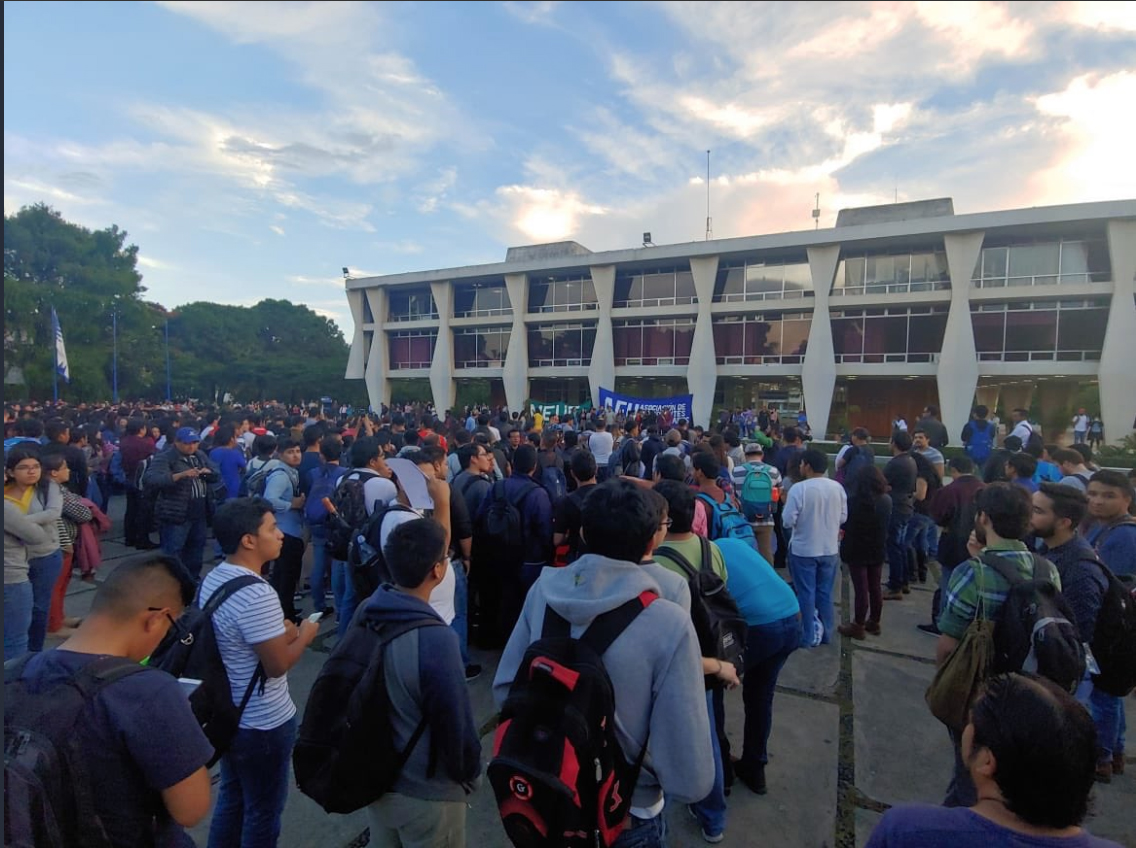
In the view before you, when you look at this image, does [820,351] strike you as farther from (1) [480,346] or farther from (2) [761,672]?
(2) [761,672]

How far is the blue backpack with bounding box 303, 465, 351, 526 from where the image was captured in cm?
518

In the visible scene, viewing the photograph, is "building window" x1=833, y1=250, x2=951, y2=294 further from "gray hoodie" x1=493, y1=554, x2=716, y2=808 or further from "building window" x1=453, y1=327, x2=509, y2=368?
"gray hoodie" x1=493, y1=554, x2=716, y2=808

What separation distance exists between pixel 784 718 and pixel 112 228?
5081 cm

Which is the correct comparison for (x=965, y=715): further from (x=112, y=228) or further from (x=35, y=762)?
(x=112, y=228)

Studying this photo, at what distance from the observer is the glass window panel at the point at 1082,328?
2191cm

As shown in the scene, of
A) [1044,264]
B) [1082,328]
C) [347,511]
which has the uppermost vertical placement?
[1044,264]

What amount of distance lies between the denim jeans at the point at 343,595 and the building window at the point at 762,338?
24906 millimetres

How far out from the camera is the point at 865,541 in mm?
5328

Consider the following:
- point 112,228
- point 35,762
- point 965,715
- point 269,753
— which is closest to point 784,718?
point 965,715

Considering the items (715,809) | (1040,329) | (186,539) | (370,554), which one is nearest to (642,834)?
(715,809)

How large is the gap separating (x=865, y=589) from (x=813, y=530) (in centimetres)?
105

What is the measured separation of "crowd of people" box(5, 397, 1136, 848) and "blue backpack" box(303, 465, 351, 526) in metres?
0.02

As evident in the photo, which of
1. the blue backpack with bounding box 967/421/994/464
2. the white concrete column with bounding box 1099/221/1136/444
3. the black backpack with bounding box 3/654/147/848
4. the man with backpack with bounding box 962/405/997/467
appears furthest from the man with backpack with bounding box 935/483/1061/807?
the white concrete column with bounding box 1099/221/1136/444

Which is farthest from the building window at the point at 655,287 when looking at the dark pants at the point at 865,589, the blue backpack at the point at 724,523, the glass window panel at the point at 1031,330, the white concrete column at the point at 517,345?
the blue backpack at the point at 724,523
